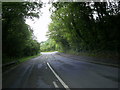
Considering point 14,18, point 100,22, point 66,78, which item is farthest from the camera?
point 100,22

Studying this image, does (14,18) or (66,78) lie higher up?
(14,18)

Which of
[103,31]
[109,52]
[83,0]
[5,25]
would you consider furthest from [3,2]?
[109,52]

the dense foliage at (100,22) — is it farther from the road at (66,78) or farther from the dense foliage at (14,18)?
the road at (66,78)

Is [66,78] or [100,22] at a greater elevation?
[100,22]

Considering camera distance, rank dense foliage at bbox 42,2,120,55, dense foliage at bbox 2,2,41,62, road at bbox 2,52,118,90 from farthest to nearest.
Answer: dense foliage at bbox 42,2,120,55 < dense foliage at bbox 2,2,41,62 < road at bbox 2,52,118,90

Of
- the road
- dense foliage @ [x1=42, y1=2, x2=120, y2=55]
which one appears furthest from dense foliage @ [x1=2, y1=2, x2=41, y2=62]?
the road

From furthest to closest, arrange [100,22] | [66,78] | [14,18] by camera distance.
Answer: [100,22] → [14,18] → [66,78]

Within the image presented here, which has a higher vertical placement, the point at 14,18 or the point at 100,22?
the point at 14,18

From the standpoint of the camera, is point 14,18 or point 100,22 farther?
point 100,22

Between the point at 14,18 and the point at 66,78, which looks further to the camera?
the point at 14,18

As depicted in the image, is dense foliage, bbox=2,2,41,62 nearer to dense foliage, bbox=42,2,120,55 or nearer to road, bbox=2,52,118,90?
dense foliage, bbox=42,2,120,55

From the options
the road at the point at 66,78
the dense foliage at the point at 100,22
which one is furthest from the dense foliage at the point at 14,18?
the road at the point at 66,78

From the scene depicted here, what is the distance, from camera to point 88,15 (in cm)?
1825

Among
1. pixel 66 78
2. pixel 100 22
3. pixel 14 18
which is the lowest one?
pixel 66 78
